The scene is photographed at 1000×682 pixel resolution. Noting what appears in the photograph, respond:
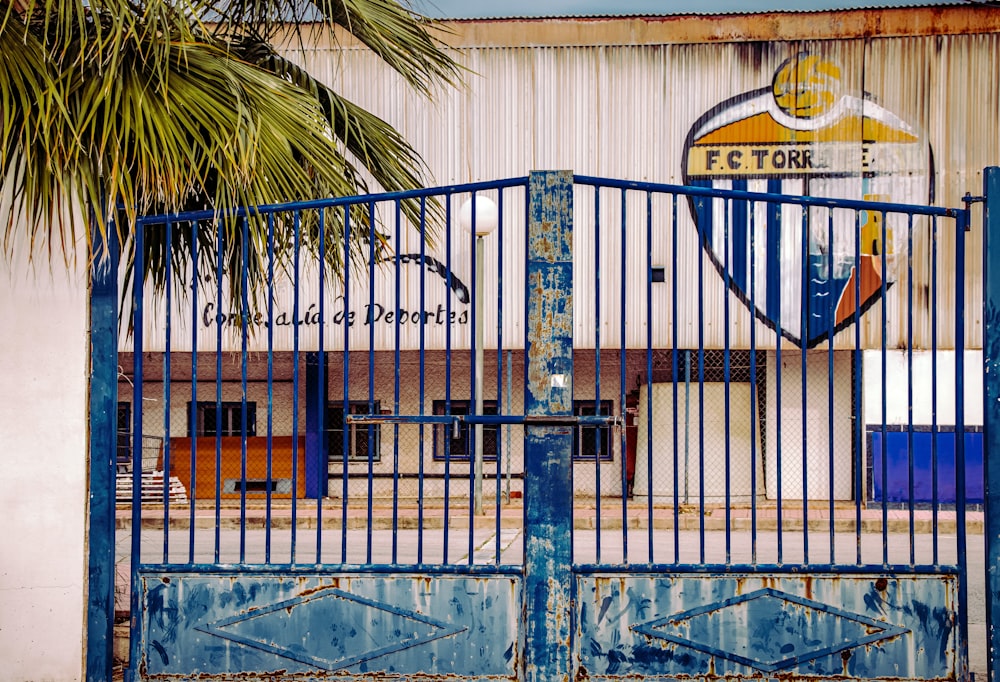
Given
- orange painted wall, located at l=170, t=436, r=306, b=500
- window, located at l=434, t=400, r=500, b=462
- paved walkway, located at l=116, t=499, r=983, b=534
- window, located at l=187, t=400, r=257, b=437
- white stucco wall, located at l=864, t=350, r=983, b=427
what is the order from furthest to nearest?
1. window, located at l=187, t=400, r=257, b=437
2. orange painted wall, located at l=170, t=436, r=306, b=500
3. window, located at l=434, t=400, r=500, b=462
4. white stucco wall, located at l=864, t=350, r=983, b=427
5. paved walkway, located at l=116, t=499, r=983, b=534

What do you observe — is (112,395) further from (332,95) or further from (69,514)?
(332,95)

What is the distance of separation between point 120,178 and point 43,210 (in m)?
0.44

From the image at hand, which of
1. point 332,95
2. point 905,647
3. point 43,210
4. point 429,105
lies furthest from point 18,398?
point 429,105

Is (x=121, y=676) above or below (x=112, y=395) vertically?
below

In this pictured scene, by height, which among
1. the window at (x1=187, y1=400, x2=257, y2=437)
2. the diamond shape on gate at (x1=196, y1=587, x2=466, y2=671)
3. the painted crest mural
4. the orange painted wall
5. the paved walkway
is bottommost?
the paved walkway

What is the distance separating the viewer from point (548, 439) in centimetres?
511

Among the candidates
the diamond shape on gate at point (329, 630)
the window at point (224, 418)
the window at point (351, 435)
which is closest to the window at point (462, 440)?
the window at point (351, 435)

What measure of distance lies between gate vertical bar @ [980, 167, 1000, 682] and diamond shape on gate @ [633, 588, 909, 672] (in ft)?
1.36

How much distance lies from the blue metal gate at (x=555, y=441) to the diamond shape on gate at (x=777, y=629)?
1 centimetres

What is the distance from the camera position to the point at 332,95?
691 cm

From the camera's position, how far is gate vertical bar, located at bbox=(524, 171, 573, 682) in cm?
504

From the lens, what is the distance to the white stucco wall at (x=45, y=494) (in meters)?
5.28

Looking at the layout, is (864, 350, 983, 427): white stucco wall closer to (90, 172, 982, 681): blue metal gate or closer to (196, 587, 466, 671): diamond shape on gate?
(90, 172, 982, 681): blue metal gate

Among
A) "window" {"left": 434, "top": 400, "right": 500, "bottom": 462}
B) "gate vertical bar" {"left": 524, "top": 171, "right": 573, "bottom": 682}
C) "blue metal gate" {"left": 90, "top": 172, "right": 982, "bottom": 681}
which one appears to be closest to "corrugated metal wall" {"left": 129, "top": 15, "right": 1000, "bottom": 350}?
"blue metal gate" {"left": 90, "top": 172, "right": 982, "bottom": 681}
